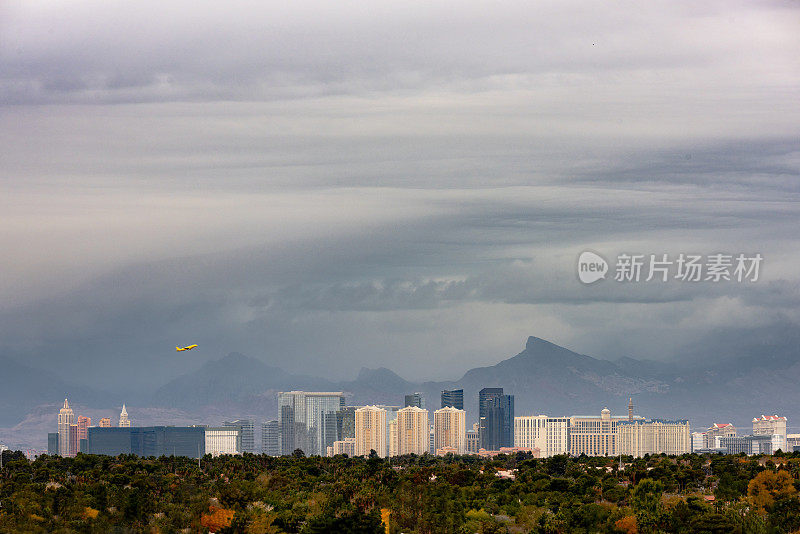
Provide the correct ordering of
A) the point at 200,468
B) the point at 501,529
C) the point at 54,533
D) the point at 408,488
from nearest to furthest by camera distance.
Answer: the point at 54,533, the point at 501,529, the point at 408,488, the point at 200,468

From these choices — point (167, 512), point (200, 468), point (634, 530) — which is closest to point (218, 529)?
point (167, 512)

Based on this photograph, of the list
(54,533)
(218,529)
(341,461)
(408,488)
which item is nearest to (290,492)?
(408,488)

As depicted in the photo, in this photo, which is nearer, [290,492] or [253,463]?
[290,492]

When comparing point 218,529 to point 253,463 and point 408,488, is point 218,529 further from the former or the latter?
point 253,463

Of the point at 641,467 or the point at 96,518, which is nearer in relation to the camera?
the point at 96,518

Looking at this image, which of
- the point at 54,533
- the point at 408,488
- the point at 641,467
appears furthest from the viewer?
the point at 641,467

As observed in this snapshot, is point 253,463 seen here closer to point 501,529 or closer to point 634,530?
point 501,529
